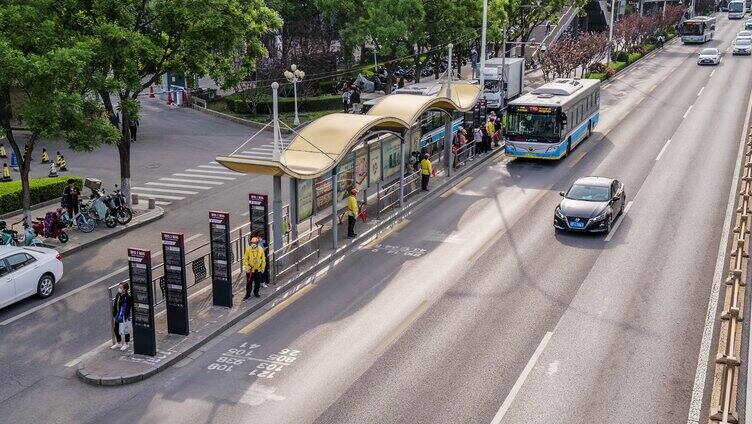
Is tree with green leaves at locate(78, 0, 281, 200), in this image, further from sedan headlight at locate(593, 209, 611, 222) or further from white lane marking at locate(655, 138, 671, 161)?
white lane marking at locate(655, 138, 671, 161)

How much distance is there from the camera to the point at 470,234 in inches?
1134

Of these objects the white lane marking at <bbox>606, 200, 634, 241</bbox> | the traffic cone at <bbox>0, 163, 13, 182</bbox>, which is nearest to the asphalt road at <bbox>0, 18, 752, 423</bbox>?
the white lane marking at <bbox>606, 200, 634, 241</bbox>

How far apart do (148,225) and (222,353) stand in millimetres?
12842

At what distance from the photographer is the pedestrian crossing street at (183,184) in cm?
3525

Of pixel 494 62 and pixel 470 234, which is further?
pixel 494 62

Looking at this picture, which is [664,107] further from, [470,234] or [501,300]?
[501,300]

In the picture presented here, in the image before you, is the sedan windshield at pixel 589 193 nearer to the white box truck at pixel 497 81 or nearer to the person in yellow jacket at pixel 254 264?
the person in yellow jacket at pixel 254 264

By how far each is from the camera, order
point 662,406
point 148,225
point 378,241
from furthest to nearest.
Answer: point 148,225
point 378,241
point 662,406

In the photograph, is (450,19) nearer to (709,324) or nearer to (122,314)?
(709,324)

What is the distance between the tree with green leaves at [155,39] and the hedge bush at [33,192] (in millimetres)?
3594

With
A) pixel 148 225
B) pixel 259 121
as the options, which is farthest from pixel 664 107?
pixel 148 225

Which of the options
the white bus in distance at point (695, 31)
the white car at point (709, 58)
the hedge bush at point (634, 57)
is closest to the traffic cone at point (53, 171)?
the hedge bush at point (634, 57)

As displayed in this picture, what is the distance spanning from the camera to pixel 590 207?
28.3 m

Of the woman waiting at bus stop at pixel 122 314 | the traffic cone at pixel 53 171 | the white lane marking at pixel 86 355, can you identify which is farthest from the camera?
the traffic cone at pixel 53 171
